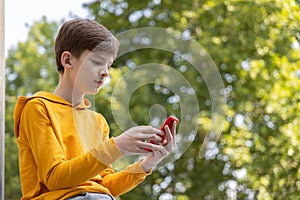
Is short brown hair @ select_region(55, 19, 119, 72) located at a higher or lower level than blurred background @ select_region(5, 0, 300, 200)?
higher

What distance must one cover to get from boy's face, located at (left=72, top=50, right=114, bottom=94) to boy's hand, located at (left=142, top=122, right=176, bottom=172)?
176mm

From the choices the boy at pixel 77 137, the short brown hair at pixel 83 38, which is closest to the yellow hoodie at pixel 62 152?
the boy at pixel 77 137

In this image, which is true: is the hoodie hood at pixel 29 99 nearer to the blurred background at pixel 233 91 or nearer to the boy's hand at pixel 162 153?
the boy's hand at pixel 162 153

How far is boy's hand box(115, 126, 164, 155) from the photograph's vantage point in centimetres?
120

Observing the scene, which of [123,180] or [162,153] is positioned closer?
[162,153]

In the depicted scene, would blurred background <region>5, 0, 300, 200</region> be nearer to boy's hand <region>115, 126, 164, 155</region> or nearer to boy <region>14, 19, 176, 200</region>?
boy <region>14, 19, 176, 200</region>

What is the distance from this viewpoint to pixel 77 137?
131 cm

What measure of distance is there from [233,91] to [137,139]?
153 inches

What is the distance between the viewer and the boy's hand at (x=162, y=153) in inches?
48.5

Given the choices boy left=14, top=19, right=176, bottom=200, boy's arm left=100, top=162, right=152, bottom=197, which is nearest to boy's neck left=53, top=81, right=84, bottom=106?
boy left=14, top=19, right=176, bottom=200

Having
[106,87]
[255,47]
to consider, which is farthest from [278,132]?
[106,87]

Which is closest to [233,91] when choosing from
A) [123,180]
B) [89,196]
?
[123,180]

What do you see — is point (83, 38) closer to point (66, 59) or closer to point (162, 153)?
point (66, 59)

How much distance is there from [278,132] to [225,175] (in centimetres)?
49
